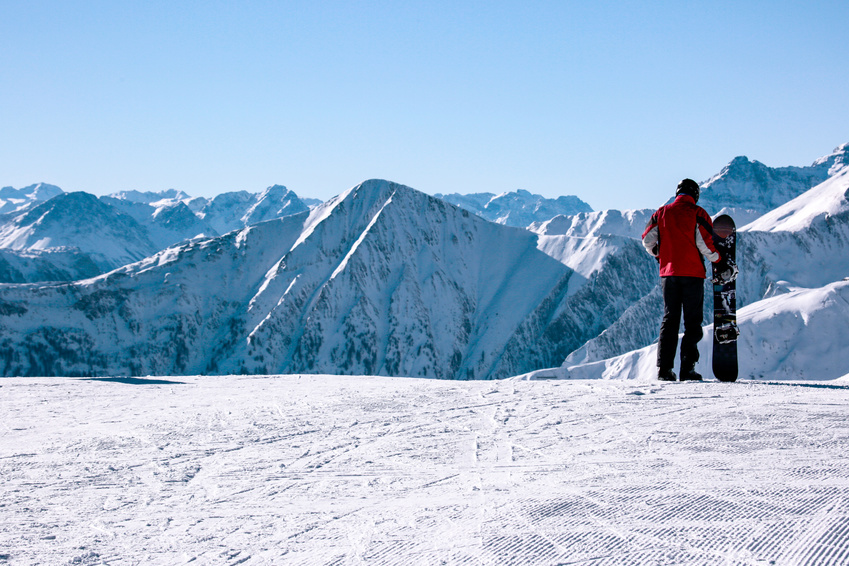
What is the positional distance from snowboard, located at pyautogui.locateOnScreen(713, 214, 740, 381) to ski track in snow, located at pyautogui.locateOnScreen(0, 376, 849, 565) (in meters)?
1.92

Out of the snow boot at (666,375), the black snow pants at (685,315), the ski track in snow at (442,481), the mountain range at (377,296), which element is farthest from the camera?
the mountain range at (377,296)

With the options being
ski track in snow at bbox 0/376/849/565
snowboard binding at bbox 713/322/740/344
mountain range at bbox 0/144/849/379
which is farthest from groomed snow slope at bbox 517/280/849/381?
ski track in snow at bbox 0/376/849/565

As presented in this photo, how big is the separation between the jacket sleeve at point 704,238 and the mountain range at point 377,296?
300ft

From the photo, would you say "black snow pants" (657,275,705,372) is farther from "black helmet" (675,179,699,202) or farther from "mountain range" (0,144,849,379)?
"mountain range" (0,144,849,379)

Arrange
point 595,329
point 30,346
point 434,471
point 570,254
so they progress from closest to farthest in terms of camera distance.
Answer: point 434,471 < point 30,346 < point 595,329 < point 570,254

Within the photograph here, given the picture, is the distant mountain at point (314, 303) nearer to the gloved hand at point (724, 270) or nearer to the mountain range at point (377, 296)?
the mountain range at point (377, 296)

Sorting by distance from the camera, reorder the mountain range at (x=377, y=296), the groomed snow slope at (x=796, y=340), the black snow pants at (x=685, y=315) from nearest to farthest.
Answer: the black snow pants at (x=685, y=315), the groomed snow slope at (x=796, y=340), the mountain range at (x=377, y=296)

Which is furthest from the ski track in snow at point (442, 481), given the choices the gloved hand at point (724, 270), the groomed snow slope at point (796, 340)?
the groomed snow slope at point (796, 340)

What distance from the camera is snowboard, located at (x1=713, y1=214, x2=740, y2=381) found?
9844mm

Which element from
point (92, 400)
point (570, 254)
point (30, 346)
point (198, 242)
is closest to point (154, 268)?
point (198, 242)

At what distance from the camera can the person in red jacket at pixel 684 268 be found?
9.53 metres

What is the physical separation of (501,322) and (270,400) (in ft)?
377

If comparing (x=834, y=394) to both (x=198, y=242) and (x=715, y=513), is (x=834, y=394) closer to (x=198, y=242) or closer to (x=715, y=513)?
(x=715, y=513)

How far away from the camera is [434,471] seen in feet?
15.5
